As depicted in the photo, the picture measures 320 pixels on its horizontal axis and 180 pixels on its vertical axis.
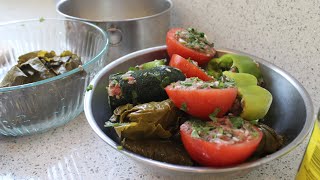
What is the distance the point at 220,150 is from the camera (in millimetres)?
453

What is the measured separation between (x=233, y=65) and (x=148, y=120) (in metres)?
0.25

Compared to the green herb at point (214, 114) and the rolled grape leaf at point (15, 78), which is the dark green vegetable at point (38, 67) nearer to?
the rolled grape leaf at point (15, 78)

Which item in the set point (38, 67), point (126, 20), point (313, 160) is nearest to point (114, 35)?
point (126, 20)

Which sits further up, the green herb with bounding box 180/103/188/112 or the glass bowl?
the green herb with bounding box 180/103/188/112

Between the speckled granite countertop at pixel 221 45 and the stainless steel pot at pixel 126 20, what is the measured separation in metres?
0.12

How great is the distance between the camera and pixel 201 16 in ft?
2.99

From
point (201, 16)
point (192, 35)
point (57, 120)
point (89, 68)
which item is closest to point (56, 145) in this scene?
point (57, 120)

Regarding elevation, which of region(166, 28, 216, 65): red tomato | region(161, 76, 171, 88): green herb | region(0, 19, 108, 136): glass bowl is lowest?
region(0, 19, 108, 136): glass bowl

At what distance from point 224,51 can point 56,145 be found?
427mm

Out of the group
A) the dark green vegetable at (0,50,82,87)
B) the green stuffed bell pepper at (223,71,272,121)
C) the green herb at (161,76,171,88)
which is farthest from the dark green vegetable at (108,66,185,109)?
the dark green vegetable at (0,50,82,87)

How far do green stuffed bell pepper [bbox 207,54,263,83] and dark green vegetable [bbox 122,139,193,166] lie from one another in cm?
20

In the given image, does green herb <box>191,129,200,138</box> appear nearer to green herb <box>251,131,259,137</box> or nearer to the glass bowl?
green herb <box>251,131,259,137</box>

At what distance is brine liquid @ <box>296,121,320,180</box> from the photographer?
46cm

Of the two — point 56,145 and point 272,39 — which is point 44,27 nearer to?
point 56,145
